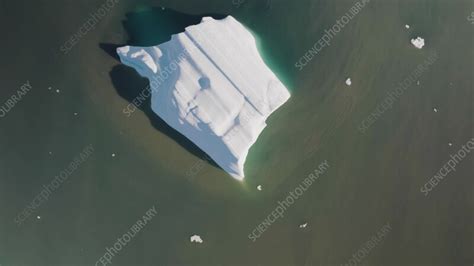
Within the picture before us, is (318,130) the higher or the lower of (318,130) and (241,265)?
the higher

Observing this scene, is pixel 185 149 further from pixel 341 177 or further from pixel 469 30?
pixel 469 30

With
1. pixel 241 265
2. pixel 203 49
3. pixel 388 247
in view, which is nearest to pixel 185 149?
pixel 203 49

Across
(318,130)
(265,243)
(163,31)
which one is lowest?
(265,243)

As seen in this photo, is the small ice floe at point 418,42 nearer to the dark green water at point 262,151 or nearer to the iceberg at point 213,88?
the dark green water at point 262,151

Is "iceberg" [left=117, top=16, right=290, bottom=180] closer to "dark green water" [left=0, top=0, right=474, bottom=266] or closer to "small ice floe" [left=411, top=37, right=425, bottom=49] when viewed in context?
"dark green water" [left=0, top=0, right=474, bottom=266]

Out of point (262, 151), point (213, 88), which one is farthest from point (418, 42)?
A: point (213, 88)

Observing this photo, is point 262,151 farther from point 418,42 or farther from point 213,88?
point 418,42
